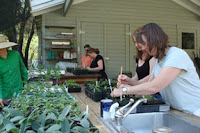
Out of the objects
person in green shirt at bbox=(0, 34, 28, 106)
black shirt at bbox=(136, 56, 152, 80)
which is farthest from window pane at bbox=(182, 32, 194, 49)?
person in green shirt at bbox=(0, 34, 28, 106)

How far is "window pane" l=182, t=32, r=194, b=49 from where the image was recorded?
8062mm

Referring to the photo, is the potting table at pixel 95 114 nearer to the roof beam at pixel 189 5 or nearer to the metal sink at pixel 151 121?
the metal sink at pixel 151 121

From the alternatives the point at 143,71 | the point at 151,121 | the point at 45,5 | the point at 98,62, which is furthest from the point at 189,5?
the point at 151,121

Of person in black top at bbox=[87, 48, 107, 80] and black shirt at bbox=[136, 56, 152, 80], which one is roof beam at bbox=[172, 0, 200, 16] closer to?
person in black top at bbox=[87, 48, 107, 80]

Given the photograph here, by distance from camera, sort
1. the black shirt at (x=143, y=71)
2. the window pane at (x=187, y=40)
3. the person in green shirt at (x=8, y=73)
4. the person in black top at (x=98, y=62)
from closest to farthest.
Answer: the person in green shirt at (x=8, y=73) → the black shirt at (x=143, y=71) → the person in black top at (x=98, y=62) → the window pane at (x=187, y=40)

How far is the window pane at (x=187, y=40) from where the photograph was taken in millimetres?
8062

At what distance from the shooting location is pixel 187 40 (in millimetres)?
8148

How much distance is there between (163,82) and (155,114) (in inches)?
10.6

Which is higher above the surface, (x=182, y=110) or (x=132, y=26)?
(x=132, y=26)

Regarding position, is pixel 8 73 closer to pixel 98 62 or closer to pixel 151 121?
pixel 151 121

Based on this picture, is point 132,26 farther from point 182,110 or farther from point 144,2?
point 182,110

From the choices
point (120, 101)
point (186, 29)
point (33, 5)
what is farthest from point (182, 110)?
point (186, 29)

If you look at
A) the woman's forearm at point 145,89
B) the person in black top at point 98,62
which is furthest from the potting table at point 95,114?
the person in black top at point 98,62

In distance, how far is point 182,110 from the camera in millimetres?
1623
